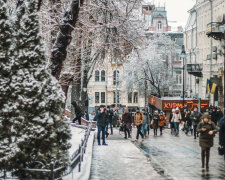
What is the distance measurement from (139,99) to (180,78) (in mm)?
13056

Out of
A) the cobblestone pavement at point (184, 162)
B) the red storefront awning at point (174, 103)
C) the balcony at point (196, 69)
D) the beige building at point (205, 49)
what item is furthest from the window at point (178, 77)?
the cobblestone pavement at point (184, 162)

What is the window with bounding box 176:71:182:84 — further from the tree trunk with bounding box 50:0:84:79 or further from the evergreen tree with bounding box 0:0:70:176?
the evergreen tree with bounding box 0:0:70:176

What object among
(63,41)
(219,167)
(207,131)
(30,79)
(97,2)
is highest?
(97,2)

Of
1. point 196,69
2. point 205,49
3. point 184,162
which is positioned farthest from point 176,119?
point 196,69

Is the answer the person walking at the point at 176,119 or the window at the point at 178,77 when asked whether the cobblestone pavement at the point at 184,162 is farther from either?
the window at the point at 178,77

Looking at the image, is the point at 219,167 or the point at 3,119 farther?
the point at 219,167

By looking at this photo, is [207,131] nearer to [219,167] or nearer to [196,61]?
[219,167]

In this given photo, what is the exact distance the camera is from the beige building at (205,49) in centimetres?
5125

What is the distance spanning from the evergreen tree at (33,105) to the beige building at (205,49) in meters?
36.5

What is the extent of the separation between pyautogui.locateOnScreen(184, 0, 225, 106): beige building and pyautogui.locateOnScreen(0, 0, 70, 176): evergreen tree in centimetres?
3649

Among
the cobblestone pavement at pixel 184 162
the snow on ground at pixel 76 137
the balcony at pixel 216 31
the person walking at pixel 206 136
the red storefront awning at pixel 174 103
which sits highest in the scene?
the balcony at pixel 216 31

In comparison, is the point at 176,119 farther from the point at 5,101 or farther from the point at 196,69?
the point at 196,69

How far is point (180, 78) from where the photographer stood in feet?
282

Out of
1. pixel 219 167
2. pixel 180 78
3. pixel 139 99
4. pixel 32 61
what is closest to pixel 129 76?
pixel 180 78
